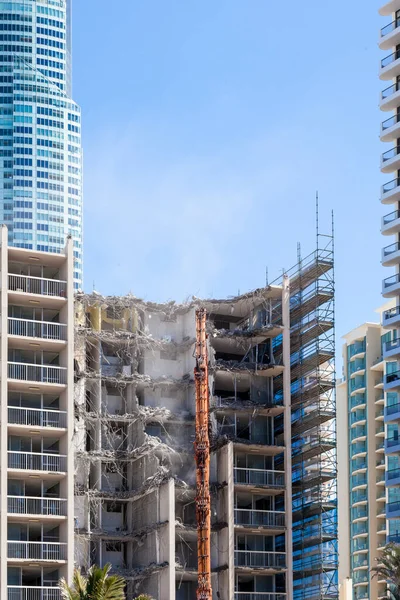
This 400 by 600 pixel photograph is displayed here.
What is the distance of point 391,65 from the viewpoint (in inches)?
4097

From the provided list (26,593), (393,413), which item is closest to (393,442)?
(393,413)

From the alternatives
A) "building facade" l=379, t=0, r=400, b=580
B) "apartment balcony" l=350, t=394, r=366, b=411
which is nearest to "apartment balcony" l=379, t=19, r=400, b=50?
"building facade" l=379, t=0, r=400, b=580

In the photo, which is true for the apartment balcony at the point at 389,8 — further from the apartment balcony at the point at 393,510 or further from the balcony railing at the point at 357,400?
the balcony railing at the point at 357,400

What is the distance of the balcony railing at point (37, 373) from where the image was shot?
97250mm

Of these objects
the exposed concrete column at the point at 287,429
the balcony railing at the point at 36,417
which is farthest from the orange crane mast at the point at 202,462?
the balcony railing at the point at 36,417

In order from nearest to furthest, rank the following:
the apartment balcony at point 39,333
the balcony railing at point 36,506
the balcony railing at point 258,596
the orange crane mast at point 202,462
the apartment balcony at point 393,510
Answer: the balcony railing at point 36,506 < the apartment balcony at point 393,510 < the apartment balcony at point 39,333 < the orange crane mast at point 202,462 < the balcony railing at point 258,596

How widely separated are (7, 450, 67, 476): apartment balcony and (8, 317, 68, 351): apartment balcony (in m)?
7.50

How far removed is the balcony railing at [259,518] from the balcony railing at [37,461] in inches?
559

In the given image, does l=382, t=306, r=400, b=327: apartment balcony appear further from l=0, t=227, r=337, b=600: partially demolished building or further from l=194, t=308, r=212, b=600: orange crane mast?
l=194, t=308, r=212, b=600: orange crane mast

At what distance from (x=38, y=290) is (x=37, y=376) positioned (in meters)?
6.22

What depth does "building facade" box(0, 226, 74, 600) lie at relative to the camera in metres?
93.6

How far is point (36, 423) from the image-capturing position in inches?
3812

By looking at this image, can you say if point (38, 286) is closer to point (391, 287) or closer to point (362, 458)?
point (391, 287)

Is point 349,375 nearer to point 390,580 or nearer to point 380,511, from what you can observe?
point 380,511
